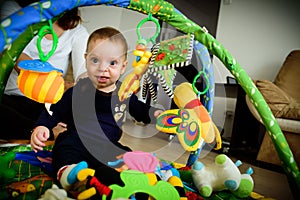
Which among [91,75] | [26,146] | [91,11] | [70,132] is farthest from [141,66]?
[91,11]

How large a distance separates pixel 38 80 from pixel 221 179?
0.53 m

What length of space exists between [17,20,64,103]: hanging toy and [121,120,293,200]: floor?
892 millimetres

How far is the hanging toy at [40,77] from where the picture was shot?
21.8 inches

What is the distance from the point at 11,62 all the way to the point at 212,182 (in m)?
0.62

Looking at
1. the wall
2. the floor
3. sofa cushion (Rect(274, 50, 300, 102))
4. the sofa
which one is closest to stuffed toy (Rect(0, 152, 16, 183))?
the floor

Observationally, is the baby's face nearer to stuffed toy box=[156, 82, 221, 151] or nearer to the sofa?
stuffed toy box=[156, 82, 221, 151]

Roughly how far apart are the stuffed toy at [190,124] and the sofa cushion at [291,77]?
4.06 feet

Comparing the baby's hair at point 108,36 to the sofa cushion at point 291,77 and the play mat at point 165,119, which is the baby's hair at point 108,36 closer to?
the play mat at point 165,119

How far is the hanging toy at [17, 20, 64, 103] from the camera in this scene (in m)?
0.55

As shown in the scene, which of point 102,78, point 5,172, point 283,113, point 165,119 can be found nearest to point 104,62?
point 102,78

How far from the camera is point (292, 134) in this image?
58.9 inches

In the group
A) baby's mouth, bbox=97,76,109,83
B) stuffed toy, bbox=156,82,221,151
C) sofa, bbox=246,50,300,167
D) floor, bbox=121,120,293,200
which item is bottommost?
floor, bbox=121,120,293,200

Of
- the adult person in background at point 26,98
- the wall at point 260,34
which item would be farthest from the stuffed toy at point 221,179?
the wall at point 260,34

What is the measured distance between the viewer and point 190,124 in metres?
0.83
